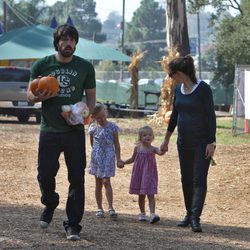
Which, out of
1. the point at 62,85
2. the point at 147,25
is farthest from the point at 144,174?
the point at 147,25

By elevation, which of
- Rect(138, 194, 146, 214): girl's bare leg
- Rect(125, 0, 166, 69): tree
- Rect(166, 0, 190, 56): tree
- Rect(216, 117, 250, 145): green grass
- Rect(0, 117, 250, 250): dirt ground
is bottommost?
Rect(0, 117, 250, 250): dirt ground

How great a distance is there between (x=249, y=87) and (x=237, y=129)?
1748 millimetres

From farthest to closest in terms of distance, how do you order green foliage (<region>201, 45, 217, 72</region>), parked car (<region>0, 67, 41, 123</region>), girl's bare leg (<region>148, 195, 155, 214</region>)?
green foliage (<region>201, 45, 217, 72</region>) < parked car (<region>0, 67, 41, 123</region>) < girl's bare leg (<region>148, 195, 155, 214</region>)

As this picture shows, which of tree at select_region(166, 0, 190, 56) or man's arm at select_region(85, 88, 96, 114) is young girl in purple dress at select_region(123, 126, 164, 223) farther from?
tree at select_region(166, 0, 190, 56)

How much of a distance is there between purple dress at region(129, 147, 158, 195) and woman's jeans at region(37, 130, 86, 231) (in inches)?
79.8

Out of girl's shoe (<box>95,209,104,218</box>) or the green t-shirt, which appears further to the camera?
girl's shoe (<box>95,209,104,218</box>)

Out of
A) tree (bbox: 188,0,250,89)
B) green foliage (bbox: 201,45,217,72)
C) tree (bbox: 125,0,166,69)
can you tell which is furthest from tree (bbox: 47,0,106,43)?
tree (bbox: 188,0,250,89)

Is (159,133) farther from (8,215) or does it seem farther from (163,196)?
(8,215)

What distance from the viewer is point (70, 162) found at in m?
8.38

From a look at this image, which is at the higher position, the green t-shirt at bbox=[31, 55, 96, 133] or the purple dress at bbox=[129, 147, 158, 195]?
the green t-shirt at bbox=[31, 55, 96, 133]

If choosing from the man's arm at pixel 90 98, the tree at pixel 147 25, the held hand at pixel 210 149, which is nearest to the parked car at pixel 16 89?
the held hand at pixel 210 149

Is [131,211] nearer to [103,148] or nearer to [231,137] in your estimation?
[103,148]

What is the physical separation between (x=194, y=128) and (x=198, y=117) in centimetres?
12

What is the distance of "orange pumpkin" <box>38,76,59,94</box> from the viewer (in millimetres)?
8078
